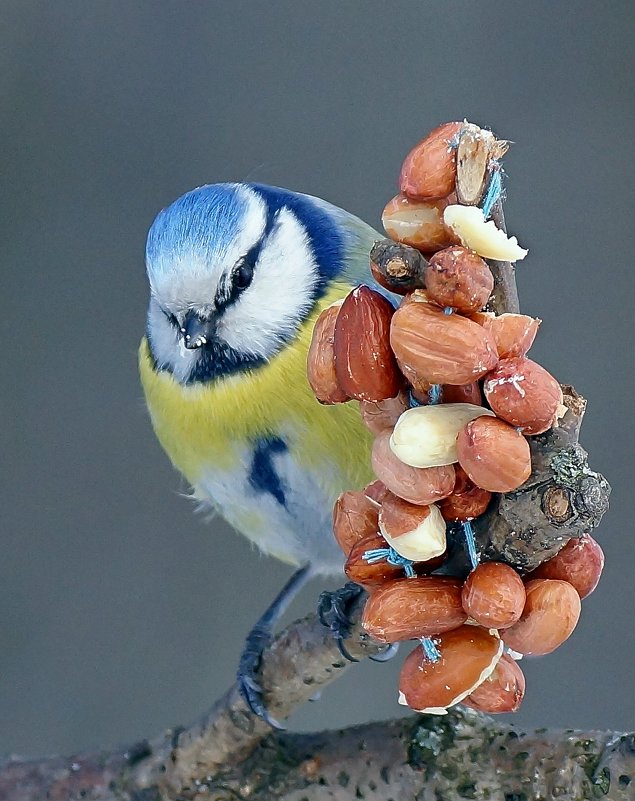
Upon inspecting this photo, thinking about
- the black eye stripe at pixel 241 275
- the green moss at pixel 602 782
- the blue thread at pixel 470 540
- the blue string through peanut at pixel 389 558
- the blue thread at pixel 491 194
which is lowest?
the green moss at pixel 602 782

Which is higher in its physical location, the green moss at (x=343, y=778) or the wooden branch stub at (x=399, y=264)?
the wooden branch stub at (x=399, y=264)

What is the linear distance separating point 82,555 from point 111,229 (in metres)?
0.38

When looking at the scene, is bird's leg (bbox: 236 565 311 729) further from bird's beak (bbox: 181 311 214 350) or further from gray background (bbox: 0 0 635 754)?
gray background (bbox: 0 0 635 754)

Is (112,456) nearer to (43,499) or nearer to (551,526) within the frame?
(43,499)

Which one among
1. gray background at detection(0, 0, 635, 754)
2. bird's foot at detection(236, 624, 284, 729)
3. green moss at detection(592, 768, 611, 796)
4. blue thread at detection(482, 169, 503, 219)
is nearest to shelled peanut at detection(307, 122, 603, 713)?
blue thread at detection(482, 169, 503, 219)

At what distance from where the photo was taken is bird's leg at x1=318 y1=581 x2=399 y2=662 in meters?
0.53

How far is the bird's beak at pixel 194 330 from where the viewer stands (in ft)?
1.98

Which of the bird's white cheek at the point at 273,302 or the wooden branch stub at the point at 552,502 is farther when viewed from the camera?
the bird's white cheek at the point at 273,302

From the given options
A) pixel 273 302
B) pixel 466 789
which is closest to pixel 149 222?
pixel 273 302

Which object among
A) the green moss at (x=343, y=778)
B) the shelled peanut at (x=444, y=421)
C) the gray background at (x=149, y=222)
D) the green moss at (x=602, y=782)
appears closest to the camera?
the shelled peanut at (x=444, y=421)

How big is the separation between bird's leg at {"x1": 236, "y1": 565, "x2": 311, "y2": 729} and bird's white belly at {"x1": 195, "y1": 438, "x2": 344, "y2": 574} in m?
0.06

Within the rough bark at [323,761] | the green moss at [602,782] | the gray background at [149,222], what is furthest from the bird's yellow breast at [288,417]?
the gray background at [149,222]

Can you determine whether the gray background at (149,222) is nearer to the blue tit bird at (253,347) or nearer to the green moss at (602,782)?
the blue tit bird at (253,347)

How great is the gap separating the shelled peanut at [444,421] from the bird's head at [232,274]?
0.81 feet
